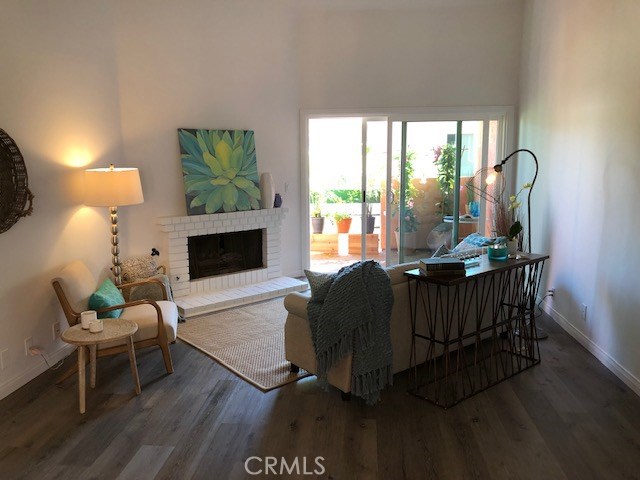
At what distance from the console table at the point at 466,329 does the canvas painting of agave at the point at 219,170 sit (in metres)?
2.91

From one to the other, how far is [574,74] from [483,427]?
3.11 meters

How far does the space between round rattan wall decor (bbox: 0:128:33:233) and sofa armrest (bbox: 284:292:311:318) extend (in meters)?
1.91

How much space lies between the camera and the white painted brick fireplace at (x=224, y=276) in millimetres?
5227

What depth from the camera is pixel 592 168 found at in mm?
3906

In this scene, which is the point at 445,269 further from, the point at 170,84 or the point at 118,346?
the point at 170,84

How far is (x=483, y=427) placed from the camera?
2.85 meters

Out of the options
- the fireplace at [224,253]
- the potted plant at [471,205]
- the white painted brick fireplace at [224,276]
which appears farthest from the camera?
the potted plant at [471,205]

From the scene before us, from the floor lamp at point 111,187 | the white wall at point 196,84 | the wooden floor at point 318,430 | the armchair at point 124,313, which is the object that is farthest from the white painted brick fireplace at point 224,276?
the wooden floor at point 318,430

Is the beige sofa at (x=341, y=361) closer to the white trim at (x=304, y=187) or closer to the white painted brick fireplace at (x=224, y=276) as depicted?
the white painted brick fireplace at (x=224, y=276)

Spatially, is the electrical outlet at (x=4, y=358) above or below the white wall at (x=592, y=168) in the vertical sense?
below

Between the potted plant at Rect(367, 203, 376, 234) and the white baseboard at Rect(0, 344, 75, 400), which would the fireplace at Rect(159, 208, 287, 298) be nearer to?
the potted plant at Rect(367, 203, 376, 234)

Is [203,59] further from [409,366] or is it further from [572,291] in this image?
[572,291]

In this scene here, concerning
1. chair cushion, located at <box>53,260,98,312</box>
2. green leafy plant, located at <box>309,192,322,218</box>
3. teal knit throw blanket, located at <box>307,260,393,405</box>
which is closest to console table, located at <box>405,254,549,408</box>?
teal knit throw blanket, located at <box>307,260,393,405</box>

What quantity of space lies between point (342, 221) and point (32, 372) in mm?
5457
